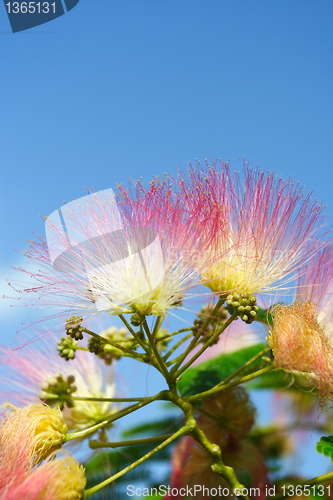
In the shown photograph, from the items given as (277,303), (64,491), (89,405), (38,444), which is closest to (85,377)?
(89,405)

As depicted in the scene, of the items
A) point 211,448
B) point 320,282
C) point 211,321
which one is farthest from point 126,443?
point 320,282

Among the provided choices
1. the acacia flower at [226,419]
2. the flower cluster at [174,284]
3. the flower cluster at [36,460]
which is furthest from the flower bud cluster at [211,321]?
the flower cluster at [36,460]

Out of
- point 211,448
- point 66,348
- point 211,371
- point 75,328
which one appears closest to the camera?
point 211,448

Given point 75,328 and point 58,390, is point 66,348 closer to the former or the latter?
point 58,390

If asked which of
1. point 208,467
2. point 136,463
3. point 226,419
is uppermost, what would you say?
point 136,463

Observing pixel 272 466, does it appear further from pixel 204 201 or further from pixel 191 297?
pixel 204 201

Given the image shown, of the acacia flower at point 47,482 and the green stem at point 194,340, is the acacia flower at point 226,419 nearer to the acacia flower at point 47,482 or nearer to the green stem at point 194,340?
the green stem at point 194,340
